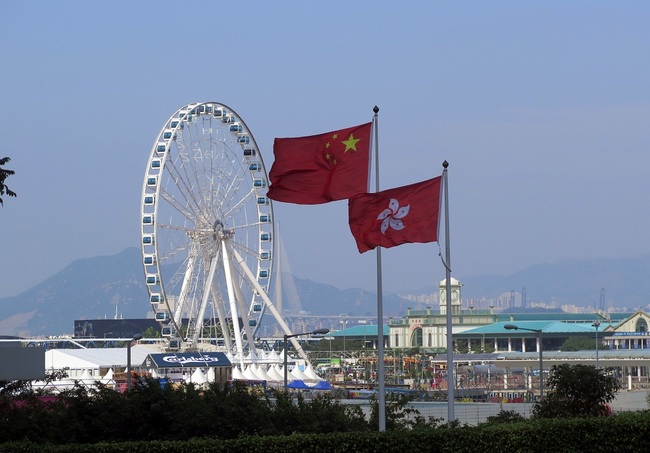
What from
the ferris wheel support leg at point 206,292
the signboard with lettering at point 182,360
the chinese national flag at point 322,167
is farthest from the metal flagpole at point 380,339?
the signboard with lettering at point 182,360

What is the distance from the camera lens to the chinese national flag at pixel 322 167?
29.9 meters

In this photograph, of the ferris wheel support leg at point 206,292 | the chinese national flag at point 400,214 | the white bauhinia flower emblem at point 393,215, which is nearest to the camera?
the chinese national flag at point 400,214

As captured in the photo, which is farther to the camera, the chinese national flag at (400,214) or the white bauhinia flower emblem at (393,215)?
the white bauhinia flower emblem at (393,215)

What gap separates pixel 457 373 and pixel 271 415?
84.1 meters

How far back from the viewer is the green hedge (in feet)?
90.8

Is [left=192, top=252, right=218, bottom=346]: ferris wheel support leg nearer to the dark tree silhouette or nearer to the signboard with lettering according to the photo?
the signboard with lettering

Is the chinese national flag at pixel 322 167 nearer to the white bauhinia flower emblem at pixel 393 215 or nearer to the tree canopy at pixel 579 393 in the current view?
the white bauhinia flower emblem at pixel 393 215

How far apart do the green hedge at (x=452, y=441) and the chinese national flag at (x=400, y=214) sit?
4.44 meters

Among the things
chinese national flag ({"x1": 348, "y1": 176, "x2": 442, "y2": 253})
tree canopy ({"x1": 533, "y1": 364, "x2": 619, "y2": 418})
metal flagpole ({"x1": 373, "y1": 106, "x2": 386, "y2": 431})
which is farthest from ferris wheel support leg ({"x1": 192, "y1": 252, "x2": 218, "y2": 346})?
chinese national flag ({"x1": 348, "y1": 176, "x2": 442, "y2": 253})

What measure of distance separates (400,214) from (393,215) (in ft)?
0.54

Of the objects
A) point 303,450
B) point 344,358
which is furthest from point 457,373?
point 303,450

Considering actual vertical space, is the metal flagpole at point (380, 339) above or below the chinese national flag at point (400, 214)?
below

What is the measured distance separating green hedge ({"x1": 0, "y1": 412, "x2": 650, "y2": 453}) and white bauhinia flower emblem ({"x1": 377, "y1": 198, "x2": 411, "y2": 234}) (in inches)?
186

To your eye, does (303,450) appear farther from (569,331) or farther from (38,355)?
(569,331)
